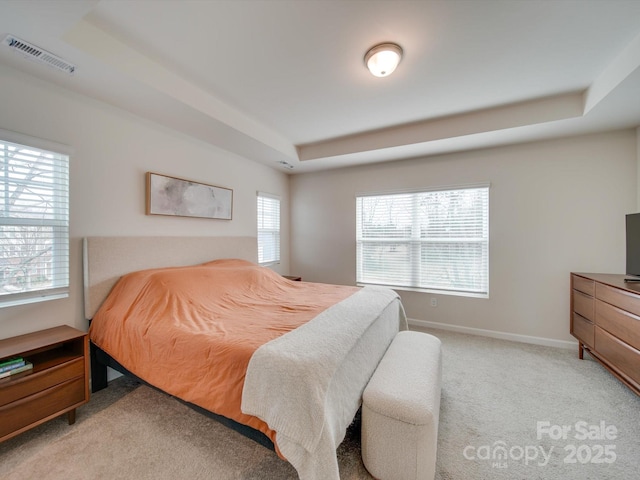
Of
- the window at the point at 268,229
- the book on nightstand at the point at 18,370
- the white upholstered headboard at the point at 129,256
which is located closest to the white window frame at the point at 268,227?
the window at the point at 268,229

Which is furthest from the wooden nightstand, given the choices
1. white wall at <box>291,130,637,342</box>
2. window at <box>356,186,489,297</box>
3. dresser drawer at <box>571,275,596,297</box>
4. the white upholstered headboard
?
dresser drawer at <box>571,275,596,297</box>

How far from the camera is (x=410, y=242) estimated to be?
3865mm

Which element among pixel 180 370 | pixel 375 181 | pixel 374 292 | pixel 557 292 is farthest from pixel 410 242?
pixel 180 370

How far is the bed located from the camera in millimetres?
1202

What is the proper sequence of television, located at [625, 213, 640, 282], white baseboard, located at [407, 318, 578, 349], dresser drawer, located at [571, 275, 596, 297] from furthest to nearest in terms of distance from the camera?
1. white baseboard, located at [407, 318, 578, 349]
2. dresser drawer, located at [571, 275, 596, 297]
3. television, located at [625, 213, 640, 282]

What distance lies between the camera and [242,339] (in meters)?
1.53

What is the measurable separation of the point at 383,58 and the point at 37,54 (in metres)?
2.27

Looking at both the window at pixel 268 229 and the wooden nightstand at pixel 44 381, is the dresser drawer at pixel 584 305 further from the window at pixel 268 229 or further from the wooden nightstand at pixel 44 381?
the wooden nightstand at pixel 44 381

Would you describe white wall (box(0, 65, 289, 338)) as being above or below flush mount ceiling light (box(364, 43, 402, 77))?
below

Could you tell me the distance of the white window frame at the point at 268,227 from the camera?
163 inches

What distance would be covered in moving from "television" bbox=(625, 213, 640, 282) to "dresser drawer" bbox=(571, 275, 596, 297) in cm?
27

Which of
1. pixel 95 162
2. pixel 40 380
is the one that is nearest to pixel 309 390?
pixel 40 380

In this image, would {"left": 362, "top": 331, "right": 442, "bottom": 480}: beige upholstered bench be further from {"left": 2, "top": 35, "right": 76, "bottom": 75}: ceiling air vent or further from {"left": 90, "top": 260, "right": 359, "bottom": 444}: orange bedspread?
{"left": 2, "top": 35, "right": 76, "bottom": 75}: ceiling air vent

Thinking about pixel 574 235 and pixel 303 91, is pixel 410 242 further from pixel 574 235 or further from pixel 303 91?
pixel 303 91
